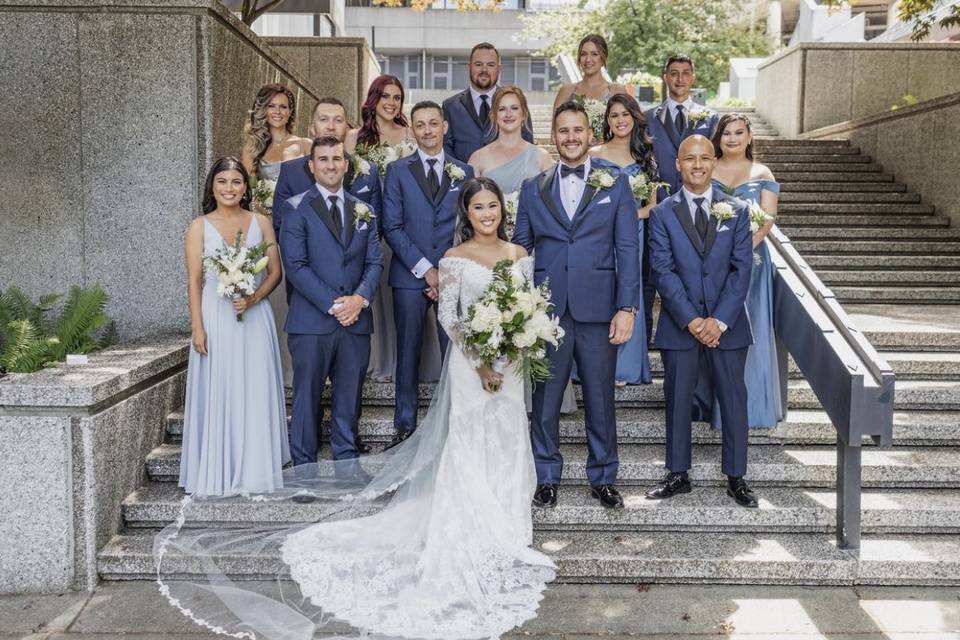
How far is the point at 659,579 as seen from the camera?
5434 millimetres

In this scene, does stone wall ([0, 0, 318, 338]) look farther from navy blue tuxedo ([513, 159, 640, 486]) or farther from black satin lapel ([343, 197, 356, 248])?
navy blue tuxedo ([513, 159, 640, 486])

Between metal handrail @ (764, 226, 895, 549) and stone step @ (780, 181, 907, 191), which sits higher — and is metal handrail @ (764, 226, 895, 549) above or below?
below

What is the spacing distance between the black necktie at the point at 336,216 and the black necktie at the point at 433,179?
0.69m

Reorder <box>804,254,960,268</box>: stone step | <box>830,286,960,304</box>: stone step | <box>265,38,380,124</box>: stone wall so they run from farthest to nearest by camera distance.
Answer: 1. <box>265,38,380,124</box>: stone wall
2. <box>804,254,960,268</box>: stone step
3. <box>830,286,960,304</box>: stone step

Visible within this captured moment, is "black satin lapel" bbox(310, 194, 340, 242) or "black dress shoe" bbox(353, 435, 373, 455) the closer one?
"black satin lapel" bbox(310, 194, 340, 242)

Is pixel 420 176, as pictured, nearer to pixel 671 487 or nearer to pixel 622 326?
pixel 622 326

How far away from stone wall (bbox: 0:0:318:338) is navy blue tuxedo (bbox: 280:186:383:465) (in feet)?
6.00

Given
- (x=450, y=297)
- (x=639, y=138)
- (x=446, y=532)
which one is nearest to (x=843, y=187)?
(x=639, y=138)

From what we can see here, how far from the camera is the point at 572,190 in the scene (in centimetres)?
585

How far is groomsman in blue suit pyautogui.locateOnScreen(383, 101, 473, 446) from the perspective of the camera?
6.40m

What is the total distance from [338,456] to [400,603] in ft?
4.91

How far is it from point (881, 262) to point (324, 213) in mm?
7339

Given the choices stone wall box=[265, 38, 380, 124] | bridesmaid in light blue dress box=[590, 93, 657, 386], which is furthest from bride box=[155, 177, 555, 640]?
stone wall box=[265, 38, 380, 124]

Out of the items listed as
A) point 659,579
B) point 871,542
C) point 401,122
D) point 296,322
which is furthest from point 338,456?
point 871,542
